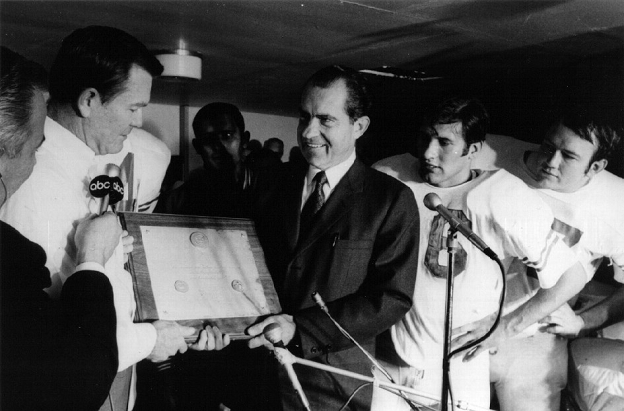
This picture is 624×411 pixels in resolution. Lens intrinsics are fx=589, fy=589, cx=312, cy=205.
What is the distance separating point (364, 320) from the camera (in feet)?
7.57

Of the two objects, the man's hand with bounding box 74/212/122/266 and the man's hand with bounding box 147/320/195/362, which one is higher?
the man's hand with bounding box 74/212/122/266

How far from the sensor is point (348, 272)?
7.75 ft

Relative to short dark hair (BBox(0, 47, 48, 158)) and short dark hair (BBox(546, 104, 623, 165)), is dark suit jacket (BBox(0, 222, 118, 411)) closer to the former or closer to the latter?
short dark hair (BBox(0, 47, 48, 158))

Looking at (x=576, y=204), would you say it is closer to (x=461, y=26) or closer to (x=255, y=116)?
(x=461, y=26)

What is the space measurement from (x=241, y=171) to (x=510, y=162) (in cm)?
166

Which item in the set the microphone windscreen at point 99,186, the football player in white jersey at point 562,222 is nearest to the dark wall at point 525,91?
the football player in white jersey at point 562,222

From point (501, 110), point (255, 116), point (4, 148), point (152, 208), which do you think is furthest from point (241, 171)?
point (255, 116)

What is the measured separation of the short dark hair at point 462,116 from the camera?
2.97 meters

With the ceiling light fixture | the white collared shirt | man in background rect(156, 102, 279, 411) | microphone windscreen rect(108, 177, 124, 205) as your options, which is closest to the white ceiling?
the ceiling light fixture

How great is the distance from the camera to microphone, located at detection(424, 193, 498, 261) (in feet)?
5.66

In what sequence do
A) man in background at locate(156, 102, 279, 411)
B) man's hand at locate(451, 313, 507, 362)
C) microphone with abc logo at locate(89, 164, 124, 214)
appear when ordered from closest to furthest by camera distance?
microphone with abc logo at locate(89, 164, 124, 214) < man in background at locate(156, 102, 279, 411) < man's hand at locate(451, 313, 507, 362)

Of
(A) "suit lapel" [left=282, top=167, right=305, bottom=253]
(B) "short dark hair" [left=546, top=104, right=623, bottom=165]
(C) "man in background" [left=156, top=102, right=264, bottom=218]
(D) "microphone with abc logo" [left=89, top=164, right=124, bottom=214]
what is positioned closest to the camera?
(D) "microphone with abc logo" [left=89, top=164, right=124, bottom=214]

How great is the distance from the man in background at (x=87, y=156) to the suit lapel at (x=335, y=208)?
62cm

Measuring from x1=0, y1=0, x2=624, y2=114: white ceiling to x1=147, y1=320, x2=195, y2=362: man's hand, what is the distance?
5.59 feet
